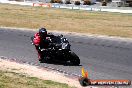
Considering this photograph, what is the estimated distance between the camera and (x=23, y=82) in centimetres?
1255

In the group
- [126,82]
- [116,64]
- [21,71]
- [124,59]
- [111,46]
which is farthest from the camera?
[111,46]

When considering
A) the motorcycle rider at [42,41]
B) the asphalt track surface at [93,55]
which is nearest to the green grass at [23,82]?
the asphalt track surface at [93,55]

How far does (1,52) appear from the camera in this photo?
19438mm

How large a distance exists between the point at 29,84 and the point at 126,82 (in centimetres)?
347

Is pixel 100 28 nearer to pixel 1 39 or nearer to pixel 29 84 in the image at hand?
pixel 1 39

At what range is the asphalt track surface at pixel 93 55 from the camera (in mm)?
15320

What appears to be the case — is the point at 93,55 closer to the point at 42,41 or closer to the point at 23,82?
the point at 42,41

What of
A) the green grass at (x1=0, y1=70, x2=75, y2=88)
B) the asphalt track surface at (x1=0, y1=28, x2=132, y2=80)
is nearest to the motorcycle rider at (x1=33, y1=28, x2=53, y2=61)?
the asphalt track surface at (x1=0, y1=28, x2=132, y2=80)

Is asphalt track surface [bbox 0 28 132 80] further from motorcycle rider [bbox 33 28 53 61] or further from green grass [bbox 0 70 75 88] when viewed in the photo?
green grass [bbox 0 70 75 88]

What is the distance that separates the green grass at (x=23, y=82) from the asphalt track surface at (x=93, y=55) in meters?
2.20

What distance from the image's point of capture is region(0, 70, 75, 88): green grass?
12048 millimetres

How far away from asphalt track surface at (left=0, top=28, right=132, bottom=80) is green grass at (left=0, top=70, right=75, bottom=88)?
2200 millimetres

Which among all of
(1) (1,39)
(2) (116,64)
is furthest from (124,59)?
(1) (1,39)

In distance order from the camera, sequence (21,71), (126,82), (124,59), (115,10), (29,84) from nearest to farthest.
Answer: (29,84)
(126,82)
(21,71)
(124,59)
(115,10)
